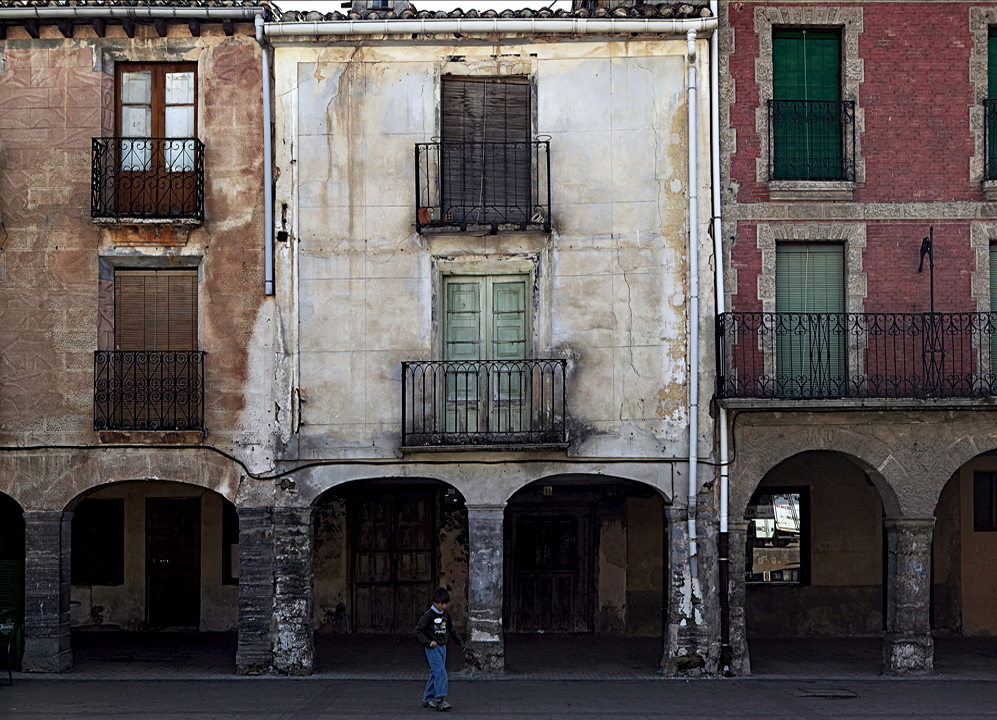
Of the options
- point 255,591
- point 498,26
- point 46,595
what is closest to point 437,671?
point 255,591

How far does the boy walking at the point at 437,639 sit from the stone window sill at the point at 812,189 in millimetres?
7379

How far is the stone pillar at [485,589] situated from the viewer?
617 inches

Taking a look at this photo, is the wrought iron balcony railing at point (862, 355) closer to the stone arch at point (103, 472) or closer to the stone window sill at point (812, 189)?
the stone window sill at point (812, 189)

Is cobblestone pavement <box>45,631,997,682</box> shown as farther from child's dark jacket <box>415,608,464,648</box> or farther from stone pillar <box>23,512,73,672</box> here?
child's dark jacket <box>415,608,464,648</box>

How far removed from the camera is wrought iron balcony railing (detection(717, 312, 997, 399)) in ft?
51.6

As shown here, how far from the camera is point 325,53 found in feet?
52.5

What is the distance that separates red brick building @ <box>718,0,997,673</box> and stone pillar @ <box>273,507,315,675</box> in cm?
599

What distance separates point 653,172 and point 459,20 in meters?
3.48

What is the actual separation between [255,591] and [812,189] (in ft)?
32.0

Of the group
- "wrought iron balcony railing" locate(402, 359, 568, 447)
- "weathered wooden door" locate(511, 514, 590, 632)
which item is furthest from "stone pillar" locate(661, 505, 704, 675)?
"weathered wooden door" locate(511, 514, 590, 632)

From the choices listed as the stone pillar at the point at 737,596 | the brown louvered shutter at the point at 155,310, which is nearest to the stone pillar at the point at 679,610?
the stone pillar at the point at 737,596

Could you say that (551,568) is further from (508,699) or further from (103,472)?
(103,472)

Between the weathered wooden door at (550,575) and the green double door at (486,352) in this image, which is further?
the weathered wooden door at (550,575)

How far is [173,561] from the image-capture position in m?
19.5
